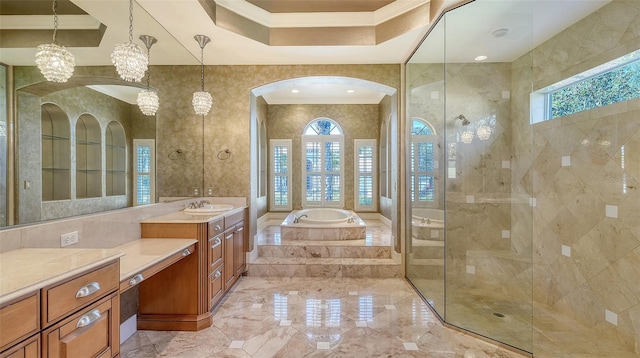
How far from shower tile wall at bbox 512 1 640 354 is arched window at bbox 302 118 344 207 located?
4111 mm

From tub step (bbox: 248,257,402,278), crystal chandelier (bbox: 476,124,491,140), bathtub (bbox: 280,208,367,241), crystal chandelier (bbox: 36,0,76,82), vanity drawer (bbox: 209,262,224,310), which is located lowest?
tub step (bbox: 248,257,402,278)

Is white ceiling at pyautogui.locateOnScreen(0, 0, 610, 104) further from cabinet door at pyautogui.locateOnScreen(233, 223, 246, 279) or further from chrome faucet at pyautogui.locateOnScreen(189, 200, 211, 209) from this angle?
cabinet door at pyautogui.locateOnScreen(233, 223, 246, 279)

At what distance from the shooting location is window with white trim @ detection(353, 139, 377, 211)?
21.5 ft

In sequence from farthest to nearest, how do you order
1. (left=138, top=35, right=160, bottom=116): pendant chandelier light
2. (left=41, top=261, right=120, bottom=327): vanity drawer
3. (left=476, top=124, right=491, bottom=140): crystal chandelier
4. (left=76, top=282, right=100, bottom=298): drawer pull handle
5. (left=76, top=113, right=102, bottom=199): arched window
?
(left=476, top=124, right=491, bottom=140): crystal chandelier
(left=138, top=35, right=160, bottom=116): pendant chandelier light
(left=76, top=113, right=102, bottom=199): arched window
(left=76, top=282, right=100, bottom=298): drawer pull handle
(left=41, top=261, right=120, bottom=327): vanity drawer

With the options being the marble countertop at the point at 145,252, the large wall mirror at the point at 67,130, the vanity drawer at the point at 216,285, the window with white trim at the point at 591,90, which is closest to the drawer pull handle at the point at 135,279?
the marble countertop at the point at 145,252

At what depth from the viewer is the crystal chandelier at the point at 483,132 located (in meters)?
2.95

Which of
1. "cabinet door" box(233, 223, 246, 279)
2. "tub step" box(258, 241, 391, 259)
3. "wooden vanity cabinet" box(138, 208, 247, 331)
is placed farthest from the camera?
"tub step" box(258, 241, 391, 259)

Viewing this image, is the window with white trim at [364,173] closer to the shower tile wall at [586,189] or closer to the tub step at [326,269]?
the tub step at [326,269]

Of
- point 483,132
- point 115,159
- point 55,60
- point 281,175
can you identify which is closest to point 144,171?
point 115,159

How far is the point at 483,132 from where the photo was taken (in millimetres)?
2957

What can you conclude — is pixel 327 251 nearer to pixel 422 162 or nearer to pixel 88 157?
pixel 422 162

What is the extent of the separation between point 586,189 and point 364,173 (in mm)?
4305

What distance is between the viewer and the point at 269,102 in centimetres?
645

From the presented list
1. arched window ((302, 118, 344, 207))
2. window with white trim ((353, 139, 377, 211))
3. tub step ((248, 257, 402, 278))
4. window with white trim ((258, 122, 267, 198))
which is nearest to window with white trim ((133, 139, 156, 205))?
tub step ((248, 257, 402, 278))
